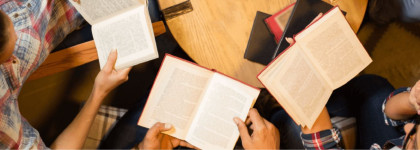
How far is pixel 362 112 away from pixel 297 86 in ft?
1.37

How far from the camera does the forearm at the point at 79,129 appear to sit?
3.63 ft

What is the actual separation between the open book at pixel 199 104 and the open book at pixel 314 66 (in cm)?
11

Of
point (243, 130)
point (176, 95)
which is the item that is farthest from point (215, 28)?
point (243, 130)

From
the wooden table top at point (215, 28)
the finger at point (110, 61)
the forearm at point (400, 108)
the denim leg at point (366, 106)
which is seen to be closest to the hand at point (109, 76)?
the finger at point (110, 61)

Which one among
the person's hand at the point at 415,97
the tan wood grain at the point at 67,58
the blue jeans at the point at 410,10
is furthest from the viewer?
the blue jeans at the point at 410,10

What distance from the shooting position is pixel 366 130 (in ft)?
4.07

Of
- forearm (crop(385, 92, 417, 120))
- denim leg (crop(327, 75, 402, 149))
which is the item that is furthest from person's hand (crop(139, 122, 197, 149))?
forearm (crop(385, 92, 417, 120))

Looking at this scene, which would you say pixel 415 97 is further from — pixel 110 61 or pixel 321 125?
pixel 110 61

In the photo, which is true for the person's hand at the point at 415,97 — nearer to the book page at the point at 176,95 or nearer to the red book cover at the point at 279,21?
the red book cover at the point at 279,21

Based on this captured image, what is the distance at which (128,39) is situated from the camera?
1.10 metres

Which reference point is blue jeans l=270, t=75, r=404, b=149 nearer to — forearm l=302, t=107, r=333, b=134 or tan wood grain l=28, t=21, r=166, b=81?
forearm l=302, t=107, r=333, b=134

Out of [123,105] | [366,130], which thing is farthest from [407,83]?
[123,105]

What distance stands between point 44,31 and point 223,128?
0.73 m

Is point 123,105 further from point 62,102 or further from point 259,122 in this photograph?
point 259,122
